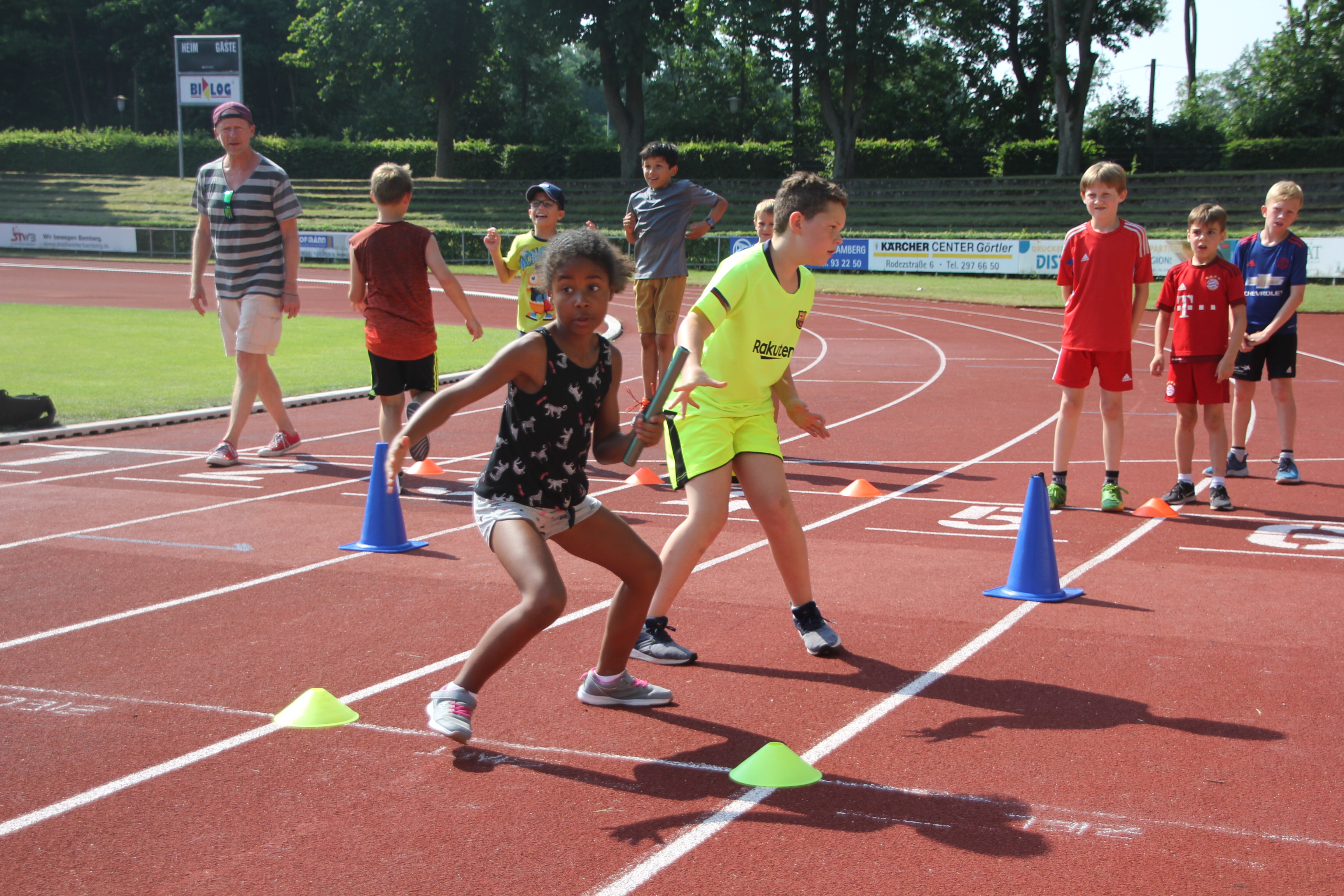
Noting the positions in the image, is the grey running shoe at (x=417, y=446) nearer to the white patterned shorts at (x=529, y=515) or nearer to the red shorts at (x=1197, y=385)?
the white patterned shorts at (x=529, y=515)

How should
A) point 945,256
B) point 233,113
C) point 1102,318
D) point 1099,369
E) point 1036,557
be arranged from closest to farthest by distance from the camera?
point 1036,557 < point 1102,318 < point 1099,369 < point 233,113 < point 945,256

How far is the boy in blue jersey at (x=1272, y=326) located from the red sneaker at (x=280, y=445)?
23.1 ft

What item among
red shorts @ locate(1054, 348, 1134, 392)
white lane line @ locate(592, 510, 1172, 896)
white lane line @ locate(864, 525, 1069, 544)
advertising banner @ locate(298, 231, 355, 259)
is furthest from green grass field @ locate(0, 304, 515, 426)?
advertising banner @ locate(298, 231, 355, 259)

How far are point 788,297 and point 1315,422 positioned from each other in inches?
341

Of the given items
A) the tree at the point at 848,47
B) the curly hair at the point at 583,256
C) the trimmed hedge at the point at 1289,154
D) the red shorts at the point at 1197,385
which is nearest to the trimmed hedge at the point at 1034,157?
the trimmed hedge at the point at 1289,154

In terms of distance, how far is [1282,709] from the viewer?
420 centimetres

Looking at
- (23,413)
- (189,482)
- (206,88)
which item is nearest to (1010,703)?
(189,482)

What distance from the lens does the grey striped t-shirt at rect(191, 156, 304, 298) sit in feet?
30.0

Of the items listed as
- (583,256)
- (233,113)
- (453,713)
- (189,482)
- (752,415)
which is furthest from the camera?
(233,113)

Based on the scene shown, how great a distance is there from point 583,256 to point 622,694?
60.5 inches

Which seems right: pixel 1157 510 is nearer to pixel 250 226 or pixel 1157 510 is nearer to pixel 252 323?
pixel 252 323

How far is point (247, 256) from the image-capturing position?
9.23 m

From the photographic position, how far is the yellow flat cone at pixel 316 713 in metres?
4.02

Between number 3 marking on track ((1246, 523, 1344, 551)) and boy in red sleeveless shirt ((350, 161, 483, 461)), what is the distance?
5080mm
